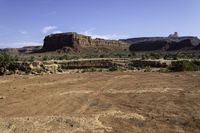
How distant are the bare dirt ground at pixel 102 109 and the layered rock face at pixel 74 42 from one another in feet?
355

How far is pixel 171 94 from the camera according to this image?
67.1ft

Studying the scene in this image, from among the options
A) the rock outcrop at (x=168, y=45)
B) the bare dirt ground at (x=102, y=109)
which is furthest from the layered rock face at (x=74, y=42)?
the bare dirt ground at (x=102, y=109)

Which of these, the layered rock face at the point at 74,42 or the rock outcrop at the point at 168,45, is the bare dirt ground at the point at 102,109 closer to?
the rock outcrop at the point at 168,45

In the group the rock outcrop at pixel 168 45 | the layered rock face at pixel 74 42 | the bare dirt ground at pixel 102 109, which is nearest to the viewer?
the bare dirt ground at pixel 102 109

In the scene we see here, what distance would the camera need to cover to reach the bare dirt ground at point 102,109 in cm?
1332

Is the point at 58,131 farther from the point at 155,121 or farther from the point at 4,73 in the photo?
the point at 4,73

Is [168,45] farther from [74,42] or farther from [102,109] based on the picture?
[102,109]

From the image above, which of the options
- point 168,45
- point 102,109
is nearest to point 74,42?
point 168,45

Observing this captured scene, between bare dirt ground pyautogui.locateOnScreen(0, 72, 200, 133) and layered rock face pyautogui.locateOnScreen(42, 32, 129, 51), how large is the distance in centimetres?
10814

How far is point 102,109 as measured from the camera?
16484mm

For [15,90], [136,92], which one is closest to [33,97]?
[15,90]

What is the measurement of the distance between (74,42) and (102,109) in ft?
383

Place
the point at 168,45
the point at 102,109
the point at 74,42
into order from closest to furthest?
the point at 102,109, the point at 168,45, the point at 74,42

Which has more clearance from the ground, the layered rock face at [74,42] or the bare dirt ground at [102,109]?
the layered rock face at [74,42]
